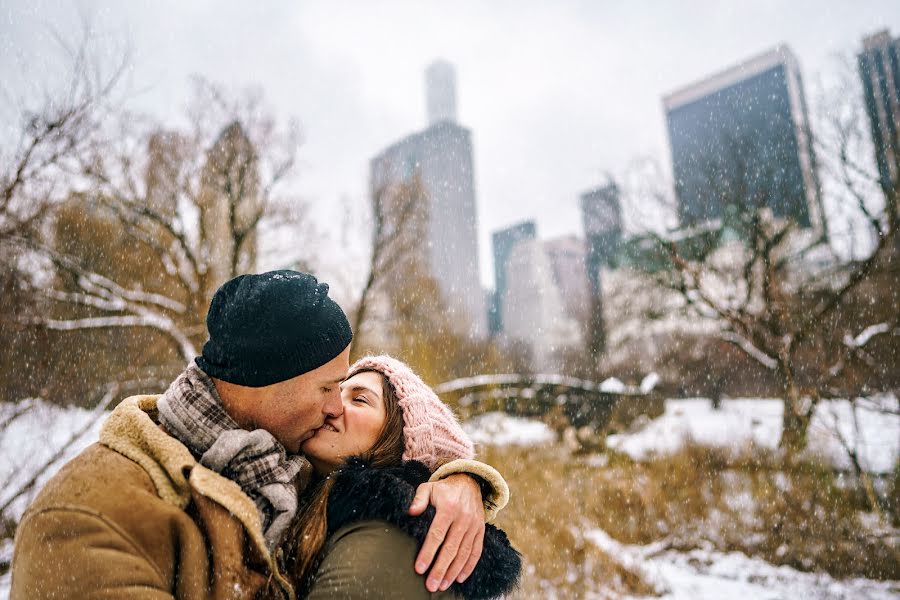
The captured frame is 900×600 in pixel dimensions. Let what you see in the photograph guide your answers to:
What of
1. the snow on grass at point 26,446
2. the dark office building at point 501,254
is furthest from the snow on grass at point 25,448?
the dark office building at point 501,254

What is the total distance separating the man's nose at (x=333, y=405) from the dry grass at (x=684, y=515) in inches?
207

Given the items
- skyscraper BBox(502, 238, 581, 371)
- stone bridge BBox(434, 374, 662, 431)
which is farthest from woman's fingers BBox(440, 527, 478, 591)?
skyscraper BBox(502, 238, 581, 371)

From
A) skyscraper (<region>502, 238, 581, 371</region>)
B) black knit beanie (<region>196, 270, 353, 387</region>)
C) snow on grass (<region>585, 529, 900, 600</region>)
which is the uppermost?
skyscraper (<region>502, 238, 581, 371</region>)

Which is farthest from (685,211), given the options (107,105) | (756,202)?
(107,105)

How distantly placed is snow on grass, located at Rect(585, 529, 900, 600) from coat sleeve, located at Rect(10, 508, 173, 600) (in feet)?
21.4

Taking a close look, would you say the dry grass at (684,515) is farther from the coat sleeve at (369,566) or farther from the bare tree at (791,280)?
the coat sleeve at (369,566)

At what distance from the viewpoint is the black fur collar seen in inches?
61.4

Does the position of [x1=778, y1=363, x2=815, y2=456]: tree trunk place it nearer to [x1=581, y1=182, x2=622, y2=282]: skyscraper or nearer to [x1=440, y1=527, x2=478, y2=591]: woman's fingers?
[x1=581, y1=182, x2=622, y2=282]: skyscraper

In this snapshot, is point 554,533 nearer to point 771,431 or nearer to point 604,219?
point 771,431

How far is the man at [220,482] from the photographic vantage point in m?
1.19

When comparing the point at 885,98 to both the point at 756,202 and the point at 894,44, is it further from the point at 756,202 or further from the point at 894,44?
the point at 756,202

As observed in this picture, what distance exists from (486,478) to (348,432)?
0.54m

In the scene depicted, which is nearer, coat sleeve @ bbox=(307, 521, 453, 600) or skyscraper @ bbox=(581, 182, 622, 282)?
coat sleeve @ bbox=(307, 521, 453, 600)

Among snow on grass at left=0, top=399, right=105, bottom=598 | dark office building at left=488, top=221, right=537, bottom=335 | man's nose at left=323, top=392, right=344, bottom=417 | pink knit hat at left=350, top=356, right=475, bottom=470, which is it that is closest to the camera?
man's nose at left=323, top=392, right=344, bottom=417
